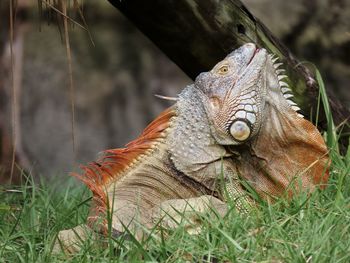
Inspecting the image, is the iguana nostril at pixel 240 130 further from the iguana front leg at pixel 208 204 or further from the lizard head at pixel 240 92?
the iguana front leg at pixel 208 204

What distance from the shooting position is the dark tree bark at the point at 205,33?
183 inches

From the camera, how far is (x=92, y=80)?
9.78 m

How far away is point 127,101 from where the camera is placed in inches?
383

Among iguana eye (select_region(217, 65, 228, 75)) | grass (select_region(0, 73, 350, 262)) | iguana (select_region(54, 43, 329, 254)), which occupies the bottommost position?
grass (select_region(0, 73, 350, 262))

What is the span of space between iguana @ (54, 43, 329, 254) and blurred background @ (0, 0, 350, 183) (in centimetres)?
518

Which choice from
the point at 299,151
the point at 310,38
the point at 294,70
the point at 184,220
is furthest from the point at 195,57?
the point at 310,38

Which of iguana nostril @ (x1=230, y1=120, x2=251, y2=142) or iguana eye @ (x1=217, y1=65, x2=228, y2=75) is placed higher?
iguana eye @ (x1=217, y1=65, x2=228, y2=75)

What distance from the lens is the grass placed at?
141 inches

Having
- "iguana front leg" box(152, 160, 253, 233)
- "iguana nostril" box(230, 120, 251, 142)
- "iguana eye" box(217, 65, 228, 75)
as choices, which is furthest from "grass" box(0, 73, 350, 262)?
"iguana eye" box(217, 65, 228, 75)

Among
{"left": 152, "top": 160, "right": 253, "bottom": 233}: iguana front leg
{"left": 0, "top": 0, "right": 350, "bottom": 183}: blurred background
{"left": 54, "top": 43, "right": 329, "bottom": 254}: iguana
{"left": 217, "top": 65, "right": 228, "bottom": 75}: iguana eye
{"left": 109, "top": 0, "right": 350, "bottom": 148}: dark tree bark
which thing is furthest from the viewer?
{"left": 0, "top": 0, "right": 350, "bottom": 183}: blurred background

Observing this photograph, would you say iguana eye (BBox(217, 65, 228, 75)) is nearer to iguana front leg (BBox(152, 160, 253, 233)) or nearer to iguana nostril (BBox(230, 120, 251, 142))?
iguana nostril (BBox(230, 120, 251, 142))

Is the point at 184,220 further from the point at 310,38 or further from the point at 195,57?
the point at 310,38

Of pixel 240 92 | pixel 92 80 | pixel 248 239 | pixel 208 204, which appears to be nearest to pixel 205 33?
pixel 240 92

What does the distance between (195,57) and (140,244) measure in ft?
4.84
